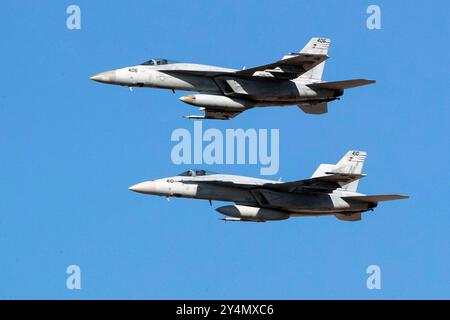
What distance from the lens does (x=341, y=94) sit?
74.2 meters

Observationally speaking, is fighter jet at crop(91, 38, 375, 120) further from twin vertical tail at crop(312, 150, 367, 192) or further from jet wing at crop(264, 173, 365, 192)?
jet wing at crop(264, 173, 365, 192)

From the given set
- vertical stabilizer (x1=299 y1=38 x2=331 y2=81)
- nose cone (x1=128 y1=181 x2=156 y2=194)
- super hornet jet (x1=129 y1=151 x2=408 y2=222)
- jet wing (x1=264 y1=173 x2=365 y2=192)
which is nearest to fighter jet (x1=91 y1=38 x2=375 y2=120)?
vertical stabilizer (x1=299 y1=38 x2=331 y2=81)

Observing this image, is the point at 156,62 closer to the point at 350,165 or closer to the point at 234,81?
the point at 234,81

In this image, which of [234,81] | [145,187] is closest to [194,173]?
[145,187]

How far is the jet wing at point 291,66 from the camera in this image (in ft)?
238

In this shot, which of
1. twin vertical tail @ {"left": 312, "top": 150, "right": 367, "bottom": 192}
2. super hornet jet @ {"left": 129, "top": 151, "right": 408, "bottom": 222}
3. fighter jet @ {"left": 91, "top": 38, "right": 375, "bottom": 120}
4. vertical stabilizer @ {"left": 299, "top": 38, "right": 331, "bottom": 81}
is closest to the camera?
fighter jet @ {"left": 91, "top": 38, "right": 375, "bottom": 120}

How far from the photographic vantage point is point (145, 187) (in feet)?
239

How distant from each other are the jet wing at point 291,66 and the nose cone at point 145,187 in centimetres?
601

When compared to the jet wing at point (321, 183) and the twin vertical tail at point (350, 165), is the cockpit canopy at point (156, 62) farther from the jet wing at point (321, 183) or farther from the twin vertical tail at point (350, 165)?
the twin vertical tail at point (350, 165)

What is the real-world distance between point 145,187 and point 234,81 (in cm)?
592

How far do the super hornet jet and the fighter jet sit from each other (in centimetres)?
292

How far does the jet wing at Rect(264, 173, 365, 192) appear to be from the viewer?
7269 centimetres
